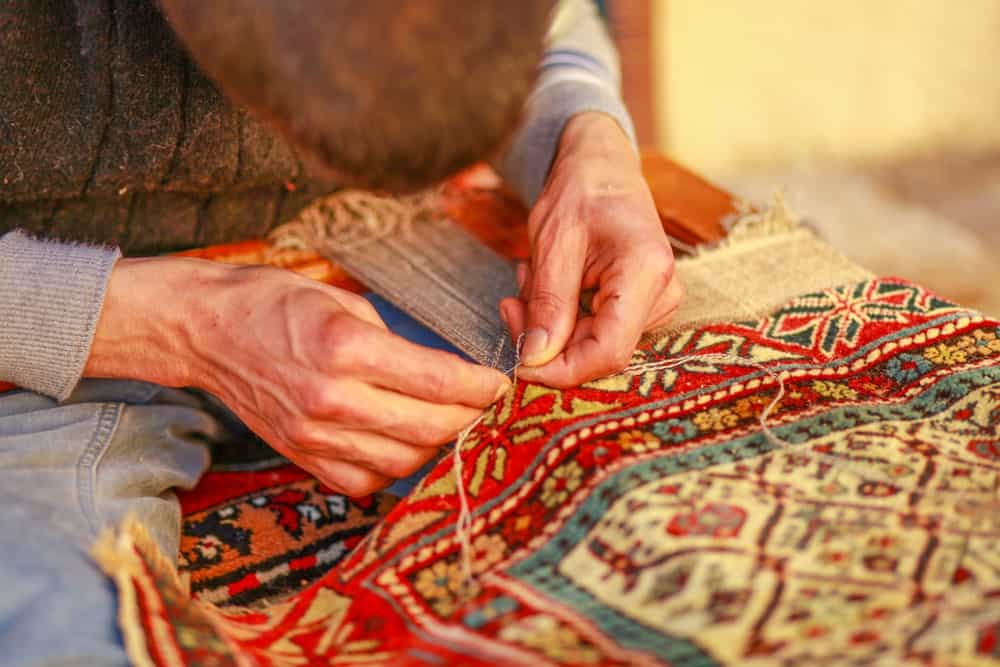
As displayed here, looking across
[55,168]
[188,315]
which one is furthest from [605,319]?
[55,168]

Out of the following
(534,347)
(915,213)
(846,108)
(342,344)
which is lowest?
(342,344)

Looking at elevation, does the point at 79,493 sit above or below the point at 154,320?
below

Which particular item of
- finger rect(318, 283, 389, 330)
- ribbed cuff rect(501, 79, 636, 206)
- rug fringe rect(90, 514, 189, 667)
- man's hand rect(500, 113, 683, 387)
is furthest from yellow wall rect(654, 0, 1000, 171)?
rug fringe rect(90, 514, 189, 667)

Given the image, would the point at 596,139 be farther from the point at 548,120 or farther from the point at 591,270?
the point at 591,270

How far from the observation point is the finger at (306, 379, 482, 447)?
3.25 feet

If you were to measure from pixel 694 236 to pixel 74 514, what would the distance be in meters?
0.96

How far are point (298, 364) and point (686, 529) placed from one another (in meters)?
0.43

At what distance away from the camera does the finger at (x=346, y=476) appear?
108cm

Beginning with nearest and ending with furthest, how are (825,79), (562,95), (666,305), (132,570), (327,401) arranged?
(132,570) < (327,401) < (666,305) < (562,95) < (825,79)

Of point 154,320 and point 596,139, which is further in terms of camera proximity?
point 596,139

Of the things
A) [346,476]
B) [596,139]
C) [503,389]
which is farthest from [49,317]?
[596,139]

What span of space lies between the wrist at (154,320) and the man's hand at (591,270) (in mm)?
377

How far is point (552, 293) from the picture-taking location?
1188 mm

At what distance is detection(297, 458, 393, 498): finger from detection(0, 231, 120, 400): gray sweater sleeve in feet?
Result: 0.99
